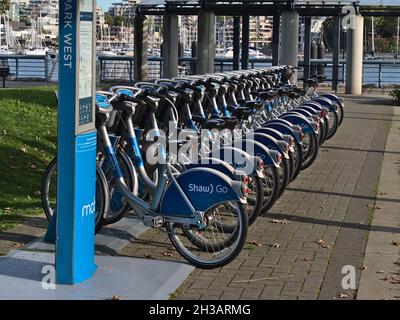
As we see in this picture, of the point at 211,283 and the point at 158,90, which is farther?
the point at 158,90

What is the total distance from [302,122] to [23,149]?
3.73 metres

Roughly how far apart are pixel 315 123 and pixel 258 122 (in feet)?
2.33

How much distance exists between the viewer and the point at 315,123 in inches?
413

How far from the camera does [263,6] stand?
909 inches

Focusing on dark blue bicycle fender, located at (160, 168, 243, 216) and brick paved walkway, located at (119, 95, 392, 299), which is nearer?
brick paved walkway, located at (119, 95, 392, 299)

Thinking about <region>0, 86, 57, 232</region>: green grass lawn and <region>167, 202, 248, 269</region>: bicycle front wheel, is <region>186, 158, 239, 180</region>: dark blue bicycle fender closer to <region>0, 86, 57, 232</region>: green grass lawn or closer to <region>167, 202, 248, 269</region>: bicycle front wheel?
<region>167, 202, 248, 269</region>: bicycle front wheel

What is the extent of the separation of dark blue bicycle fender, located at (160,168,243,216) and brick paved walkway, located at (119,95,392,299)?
496mm

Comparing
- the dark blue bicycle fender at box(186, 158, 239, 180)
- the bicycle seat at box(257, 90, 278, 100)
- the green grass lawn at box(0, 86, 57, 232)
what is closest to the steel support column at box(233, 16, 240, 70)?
the green grass lawn at box(0, 86, 57, 232)

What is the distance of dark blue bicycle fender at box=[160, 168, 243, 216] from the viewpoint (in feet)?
20.8

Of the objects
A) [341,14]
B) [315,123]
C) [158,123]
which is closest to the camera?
[158,123]

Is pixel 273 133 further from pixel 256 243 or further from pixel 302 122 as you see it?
pixel 302 122

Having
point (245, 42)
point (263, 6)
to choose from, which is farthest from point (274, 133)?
point (245, 42)
